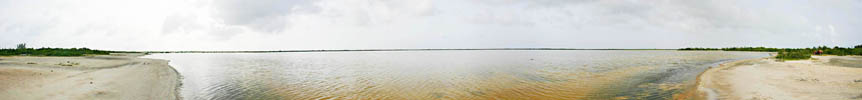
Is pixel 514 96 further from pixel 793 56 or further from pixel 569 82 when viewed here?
pixel 793 56

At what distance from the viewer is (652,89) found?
10.7 m

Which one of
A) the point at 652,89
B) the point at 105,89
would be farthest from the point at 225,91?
the point at 652,89

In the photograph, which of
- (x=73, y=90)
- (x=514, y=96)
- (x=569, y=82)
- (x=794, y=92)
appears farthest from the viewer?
(x=569, y=82)

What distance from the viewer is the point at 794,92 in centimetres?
852

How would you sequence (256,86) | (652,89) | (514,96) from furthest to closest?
(256,86)
(652,89)
(514,96)

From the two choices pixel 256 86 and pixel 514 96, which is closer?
pixel 514 96

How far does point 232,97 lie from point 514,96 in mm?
6803

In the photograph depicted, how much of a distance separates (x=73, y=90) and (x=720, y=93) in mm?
14614

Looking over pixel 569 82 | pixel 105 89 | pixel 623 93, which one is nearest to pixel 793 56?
pixel 569 82

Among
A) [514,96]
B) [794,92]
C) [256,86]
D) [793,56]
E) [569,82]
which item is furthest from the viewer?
[793,56]

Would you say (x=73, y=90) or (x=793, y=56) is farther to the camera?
(x=793, y=56)

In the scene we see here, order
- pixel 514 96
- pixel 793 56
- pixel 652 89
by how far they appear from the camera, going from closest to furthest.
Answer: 1. pixel 514 96
2. pixel 652 89
3. pixel 793 56

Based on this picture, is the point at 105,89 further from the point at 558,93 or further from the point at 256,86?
the point at 558,93

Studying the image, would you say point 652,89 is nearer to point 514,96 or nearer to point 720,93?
point 720,93
